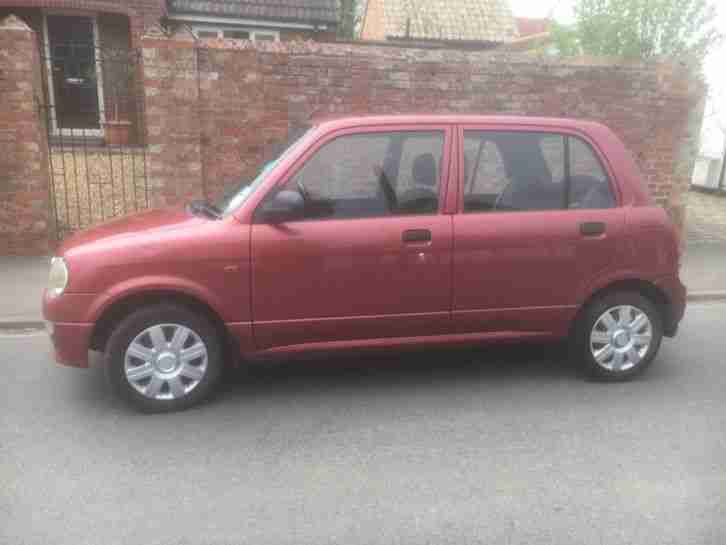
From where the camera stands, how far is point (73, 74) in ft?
44.4

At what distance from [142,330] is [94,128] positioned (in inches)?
453

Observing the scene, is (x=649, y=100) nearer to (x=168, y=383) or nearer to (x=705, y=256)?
(x=705, y=256)

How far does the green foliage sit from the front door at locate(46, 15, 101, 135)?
9632 millimetres

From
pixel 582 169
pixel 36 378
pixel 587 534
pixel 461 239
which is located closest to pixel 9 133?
pixel 36 378

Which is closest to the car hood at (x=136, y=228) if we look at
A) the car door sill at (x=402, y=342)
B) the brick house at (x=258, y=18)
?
the car door sill at (x=402, y=342)

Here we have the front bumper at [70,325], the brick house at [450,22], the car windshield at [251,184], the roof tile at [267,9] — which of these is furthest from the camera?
the brick house at [450,22]

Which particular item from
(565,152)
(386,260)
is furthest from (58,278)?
(565,152)

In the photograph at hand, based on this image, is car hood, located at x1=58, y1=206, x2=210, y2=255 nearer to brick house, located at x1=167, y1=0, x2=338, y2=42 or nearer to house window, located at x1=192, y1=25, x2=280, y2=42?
brick house, located at x1=167, y1=0, x2=338, y2=42

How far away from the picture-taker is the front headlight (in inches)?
149

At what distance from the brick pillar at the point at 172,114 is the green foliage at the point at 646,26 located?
6509mm

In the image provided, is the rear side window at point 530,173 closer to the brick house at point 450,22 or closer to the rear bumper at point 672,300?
the rear bumper at point 672,300

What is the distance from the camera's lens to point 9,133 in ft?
23.3

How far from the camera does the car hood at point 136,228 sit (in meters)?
3.85

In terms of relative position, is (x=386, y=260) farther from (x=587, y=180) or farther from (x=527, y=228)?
(x=587, y=180)
